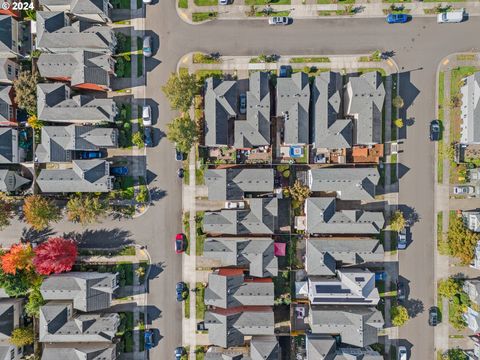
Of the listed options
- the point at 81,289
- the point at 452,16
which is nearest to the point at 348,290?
the point at 81,289

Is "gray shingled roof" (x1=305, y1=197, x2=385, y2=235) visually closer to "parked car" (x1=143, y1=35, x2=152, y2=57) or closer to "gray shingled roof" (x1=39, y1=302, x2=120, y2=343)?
"parked car" (x1=143, y1=35, x2=152, y2=57)

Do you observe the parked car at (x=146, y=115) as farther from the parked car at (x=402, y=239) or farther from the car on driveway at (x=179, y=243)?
the parked car at (x=402, y=239)

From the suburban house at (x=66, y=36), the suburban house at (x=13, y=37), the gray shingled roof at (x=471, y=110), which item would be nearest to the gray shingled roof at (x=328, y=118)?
the gray shingled roof at (x=471, y=110)

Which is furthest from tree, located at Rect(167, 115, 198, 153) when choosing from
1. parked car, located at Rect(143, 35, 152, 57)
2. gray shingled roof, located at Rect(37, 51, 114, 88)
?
gray shingled roof, located at Rect(37, 51, 114, 88)

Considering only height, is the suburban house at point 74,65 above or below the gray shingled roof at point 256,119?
above

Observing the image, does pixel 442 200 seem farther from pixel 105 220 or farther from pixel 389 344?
pixel 105 220

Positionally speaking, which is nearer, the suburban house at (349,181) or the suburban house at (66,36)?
the suburban house at (349,181)

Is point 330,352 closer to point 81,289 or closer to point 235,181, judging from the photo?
point 235,181
